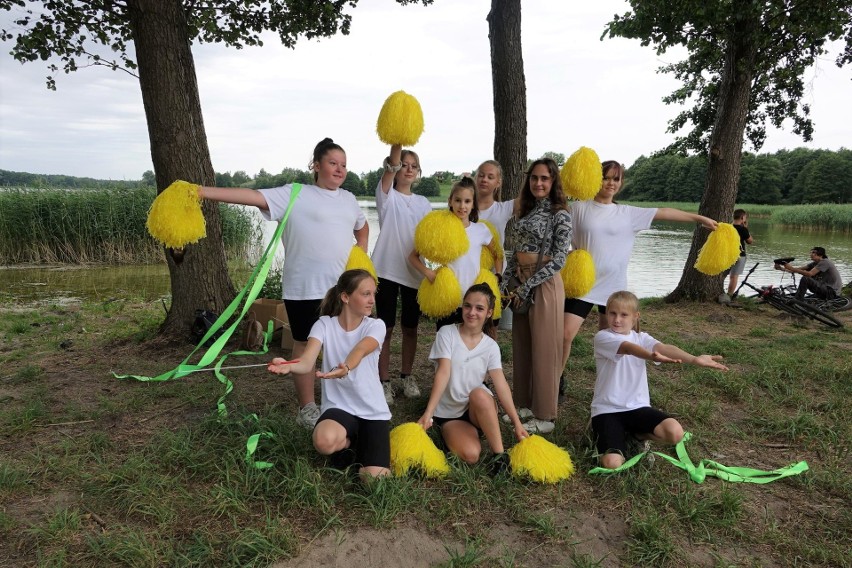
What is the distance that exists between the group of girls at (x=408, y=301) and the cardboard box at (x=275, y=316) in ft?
4.95

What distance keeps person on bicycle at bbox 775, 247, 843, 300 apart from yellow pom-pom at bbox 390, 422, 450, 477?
22.6 ft

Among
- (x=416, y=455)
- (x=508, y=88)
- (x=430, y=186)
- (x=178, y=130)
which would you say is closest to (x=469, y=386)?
(x=416, y=455)

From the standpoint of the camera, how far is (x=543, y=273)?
2926 millimetres

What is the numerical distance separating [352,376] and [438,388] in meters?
0.43

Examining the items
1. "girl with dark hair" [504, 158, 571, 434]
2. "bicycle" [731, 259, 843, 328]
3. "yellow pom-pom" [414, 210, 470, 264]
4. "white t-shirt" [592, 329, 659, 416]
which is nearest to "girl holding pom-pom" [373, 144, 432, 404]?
"yellow pom-pom" [414, 210, 470, 264]

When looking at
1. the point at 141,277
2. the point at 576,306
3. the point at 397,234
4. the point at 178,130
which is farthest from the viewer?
the point at 141,277

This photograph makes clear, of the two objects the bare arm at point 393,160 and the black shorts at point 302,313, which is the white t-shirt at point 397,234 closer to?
the bare arm at point 393,160

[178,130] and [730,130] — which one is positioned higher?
[730,130]

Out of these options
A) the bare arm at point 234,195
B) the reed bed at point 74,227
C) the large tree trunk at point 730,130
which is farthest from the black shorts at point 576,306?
the reed bed at point 74,227

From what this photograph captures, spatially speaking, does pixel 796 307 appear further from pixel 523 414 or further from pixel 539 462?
pixel 539 462

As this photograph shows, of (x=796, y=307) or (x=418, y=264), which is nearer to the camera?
(x=418, y=264)

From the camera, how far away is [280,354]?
461 centimetres

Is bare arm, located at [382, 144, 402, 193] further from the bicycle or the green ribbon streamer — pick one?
the bicycle

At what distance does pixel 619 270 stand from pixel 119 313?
6.33 meters
